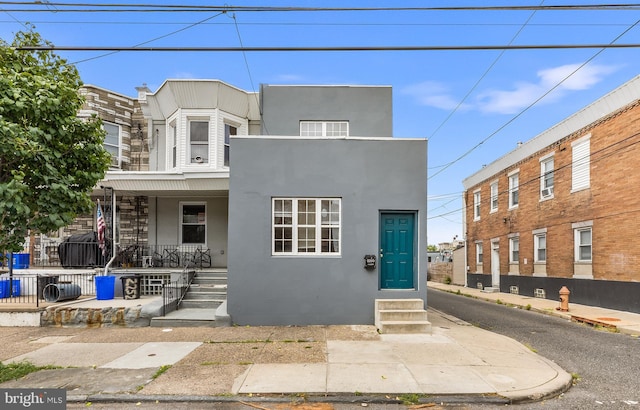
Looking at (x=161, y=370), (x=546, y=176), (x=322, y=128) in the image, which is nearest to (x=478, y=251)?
(x=546, y=176)

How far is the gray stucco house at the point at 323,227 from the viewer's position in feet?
31.6

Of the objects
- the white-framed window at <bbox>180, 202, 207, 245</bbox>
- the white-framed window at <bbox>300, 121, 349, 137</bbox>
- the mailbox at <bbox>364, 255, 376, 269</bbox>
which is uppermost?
the white-framed window at <bbox>300, 121, 349, 137</bbox>

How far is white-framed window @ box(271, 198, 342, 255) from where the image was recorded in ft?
32.4

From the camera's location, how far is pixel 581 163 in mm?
15484

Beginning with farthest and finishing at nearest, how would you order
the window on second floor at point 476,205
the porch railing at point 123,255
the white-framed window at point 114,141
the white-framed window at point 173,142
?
the window on second floor at point 476,205 → the white-framed window at point 114,141 → the white-framed window at point 173,142 → the porch railing at point 123,255

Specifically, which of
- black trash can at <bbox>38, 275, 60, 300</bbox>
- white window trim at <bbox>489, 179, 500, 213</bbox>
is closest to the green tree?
black trash can at <bbox>38, 275, 60, 300</bbox>

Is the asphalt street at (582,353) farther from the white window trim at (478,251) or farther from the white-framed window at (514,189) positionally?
the white window trim at (478,251)

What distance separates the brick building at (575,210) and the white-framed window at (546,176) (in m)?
0.05

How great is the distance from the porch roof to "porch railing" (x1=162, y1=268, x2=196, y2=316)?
9.97 ft

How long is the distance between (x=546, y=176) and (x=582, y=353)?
1233cm

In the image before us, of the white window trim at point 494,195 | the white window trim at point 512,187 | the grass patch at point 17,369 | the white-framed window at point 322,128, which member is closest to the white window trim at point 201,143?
the white-framed window at point 322,128

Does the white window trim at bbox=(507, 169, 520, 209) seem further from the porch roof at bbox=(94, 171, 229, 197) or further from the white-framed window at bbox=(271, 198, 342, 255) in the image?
the porch roof at bbox=(94, 171, 229, 197)

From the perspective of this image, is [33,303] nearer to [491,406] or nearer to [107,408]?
[107,408]

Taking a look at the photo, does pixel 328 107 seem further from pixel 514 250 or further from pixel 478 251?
pixel 478 251
